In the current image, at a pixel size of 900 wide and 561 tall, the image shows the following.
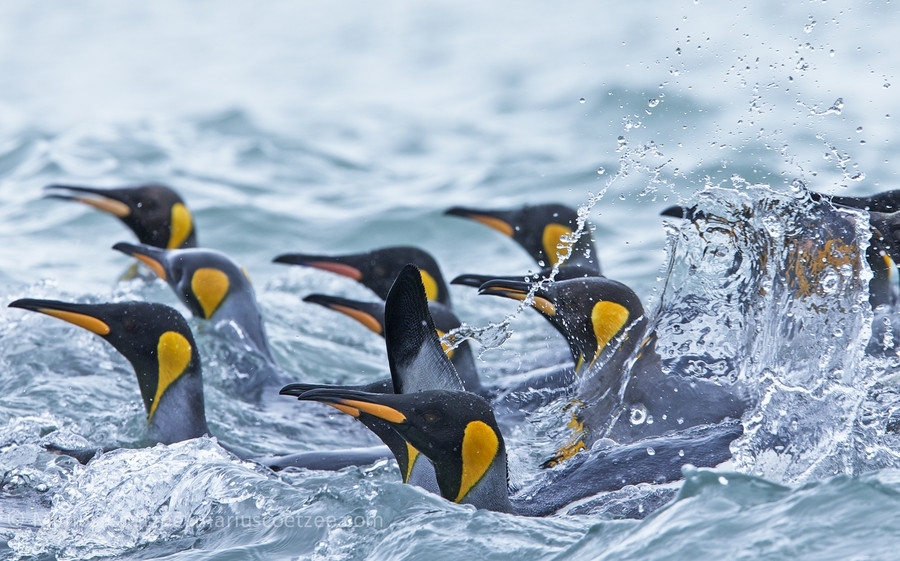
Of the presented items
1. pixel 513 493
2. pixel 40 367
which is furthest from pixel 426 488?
pixel 40 367

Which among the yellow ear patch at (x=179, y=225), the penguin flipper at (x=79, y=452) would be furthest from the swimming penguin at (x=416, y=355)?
the yellow ear patch at (x=179, y=225)

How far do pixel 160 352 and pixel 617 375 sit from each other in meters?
1.98

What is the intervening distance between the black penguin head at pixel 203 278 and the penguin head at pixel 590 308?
2161mm

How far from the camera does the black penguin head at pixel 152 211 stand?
801cm

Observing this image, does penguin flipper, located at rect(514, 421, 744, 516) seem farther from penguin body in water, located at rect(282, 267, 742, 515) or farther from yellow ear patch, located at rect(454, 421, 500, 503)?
yellow ear patch, located at rect(454, 421, 500, 503)

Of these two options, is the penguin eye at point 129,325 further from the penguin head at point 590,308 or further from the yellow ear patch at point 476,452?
the yellow ear patch at point 476,452

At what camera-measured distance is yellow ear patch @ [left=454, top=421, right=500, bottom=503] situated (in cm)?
384

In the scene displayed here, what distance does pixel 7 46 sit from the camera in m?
19.5

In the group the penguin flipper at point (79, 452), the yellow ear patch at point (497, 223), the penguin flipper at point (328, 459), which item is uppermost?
the yellow ear patch at point (497, 223)

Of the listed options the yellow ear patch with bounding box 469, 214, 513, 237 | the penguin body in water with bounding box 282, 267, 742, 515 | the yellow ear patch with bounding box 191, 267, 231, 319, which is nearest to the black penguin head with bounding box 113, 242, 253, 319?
the yellow ear patch with bounding box 191, 267, 231, 319

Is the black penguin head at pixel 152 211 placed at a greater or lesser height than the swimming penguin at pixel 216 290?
greater

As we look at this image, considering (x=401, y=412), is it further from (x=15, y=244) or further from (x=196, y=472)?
(x=15, y=244)

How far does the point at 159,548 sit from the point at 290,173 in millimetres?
8658

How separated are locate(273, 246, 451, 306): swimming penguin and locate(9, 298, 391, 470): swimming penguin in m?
1.77
